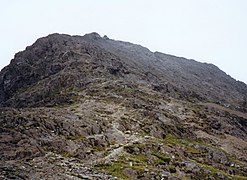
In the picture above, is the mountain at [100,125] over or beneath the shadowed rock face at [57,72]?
beneath

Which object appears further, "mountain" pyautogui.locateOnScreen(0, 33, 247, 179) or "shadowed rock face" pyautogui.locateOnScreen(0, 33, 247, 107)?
"shadowed rock face" pyautogui.locateOnScreen(0, 33, 247, 107)

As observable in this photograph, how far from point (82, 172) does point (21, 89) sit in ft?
324

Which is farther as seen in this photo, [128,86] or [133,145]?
[128,86]

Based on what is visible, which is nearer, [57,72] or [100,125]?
[100,125]

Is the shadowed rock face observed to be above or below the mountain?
above

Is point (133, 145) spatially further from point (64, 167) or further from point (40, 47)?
point (40, 47)

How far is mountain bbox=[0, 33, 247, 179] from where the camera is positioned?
163ft

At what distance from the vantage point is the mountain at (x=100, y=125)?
4969cm

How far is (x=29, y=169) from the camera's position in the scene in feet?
137

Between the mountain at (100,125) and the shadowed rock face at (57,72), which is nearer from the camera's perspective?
the mountain at (100,125)

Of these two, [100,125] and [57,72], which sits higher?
[57,72]

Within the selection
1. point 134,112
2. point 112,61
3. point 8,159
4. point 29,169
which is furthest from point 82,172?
point 112,61

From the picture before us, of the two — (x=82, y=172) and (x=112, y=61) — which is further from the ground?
(x=112, y=61)

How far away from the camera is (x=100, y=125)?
2879 inches
